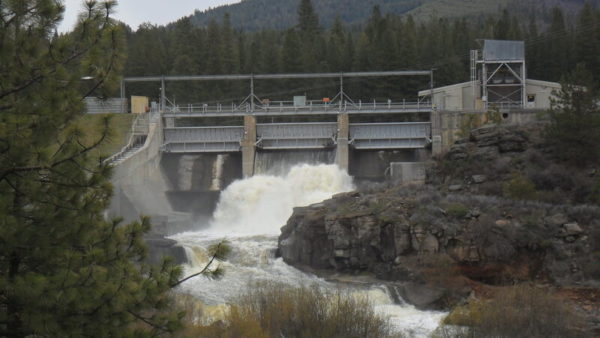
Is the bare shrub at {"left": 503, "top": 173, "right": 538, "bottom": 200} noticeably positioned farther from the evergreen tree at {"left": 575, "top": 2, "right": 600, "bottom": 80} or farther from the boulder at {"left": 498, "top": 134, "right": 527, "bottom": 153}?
the evergreen tree at {"left": 575, "top": 2, "right": 600, "bottom": 80}

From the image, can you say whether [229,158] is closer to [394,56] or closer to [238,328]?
[394,56]

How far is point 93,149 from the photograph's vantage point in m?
10.3

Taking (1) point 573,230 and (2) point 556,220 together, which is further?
(2) point 556,220

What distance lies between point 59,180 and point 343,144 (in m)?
38.4

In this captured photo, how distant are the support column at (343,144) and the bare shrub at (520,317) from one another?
25.9 meters

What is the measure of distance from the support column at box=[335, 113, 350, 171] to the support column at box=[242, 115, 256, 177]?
17.0ft

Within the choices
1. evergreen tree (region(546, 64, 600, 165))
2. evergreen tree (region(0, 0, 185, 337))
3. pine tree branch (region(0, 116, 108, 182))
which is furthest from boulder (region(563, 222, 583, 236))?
pine tree branch (region(0, 116, 108, 182))

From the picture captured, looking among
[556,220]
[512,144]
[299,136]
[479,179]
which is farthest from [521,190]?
[299,136]

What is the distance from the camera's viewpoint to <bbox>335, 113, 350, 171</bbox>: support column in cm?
4769

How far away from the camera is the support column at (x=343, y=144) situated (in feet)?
156

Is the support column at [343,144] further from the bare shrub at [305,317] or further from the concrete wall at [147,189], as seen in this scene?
the bare shrub at [305,317]

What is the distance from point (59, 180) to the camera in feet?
33.2

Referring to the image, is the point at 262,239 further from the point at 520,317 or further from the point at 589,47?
the point at 589,47

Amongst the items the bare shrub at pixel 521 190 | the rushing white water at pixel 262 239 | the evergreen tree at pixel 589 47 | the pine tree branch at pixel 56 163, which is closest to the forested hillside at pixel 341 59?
the evergreen tree at pixel 589 47
